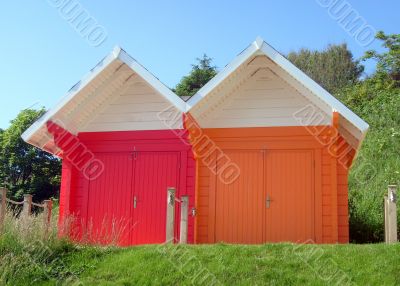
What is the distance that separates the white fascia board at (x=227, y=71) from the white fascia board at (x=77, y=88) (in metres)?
2.19

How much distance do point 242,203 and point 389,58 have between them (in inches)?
845

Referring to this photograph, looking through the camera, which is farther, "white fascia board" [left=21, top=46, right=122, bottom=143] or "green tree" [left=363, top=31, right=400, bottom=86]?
"green tree" [left=363, top=31, right=400, bottom=86]

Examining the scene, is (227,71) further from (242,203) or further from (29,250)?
(29,250)

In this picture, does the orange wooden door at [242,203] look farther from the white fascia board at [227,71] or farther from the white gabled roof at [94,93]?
the white gabled roof at [94,93]

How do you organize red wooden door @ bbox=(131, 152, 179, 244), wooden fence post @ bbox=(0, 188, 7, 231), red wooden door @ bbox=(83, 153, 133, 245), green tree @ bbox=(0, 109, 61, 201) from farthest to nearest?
green tree @ bbox=(0, 109, 61, 201)
red wooden door @ bbox=(83, 153, 133, 245)
red wooden door @ bbox=(131, 152, 179, 244)
wooden fence post @ bbox=(0, 188, 7, 231)

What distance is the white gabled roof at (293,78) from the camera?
10219 mm

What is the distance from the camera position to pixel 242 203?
11.3 metres

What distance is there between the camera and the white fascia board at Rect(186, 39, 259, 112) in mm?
10609

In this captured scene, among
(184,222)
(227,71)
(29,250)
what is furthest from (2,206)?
(227,71)

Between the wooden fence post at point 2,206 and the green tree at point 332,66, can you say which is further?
the green tree at point 332,66

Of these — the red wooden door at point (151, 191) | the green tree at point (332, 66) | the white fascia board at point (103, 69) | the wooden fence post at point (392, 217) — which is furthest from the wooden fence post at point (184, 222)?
the green tree at point (332, 66)

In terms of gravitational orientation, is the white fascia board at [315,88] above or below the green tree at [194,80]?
below

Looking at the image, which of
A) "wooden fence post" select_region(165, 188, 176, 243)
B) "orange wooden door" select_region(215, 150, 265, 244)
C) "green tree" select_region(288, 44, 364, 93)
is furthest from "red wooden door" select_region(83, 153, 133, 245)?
"green tree" select_region(288, 44, 364, 93)

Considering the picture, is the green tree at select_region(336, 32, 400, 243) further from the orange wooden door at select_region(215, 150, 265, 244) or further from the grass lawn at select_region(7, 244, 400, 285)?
the grass lawn at select_region(7, 244, 400, 285)
